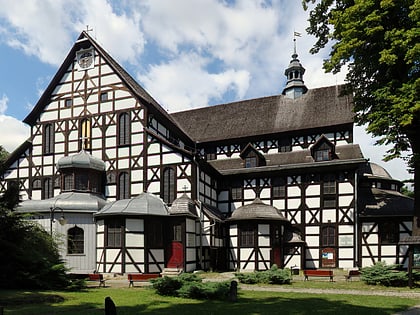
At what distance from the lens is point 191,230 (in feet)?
99.5

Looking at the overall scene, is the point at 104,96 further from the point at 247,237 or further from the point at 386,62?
the point at 386,62

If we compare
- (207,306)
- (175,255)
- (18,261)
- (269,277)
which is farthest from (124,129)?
(207,306)

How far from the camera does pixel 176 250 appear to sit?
2934 cm

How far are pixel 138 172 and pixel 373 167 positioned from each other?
20550 mm

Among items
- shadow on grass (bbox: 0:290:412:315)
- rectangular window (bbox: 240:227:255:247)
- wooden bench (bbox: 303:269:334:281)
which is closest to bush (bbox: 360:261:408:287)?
wooden bench (bbox: 303:269:334:281)

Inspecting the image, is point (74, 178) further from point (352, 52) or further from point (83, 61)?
point (352, 52)

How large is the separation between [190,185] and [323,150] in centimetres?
1104

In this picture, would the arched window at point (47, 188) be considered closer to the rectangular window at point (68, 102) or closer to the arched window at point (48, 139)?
the arched window at point (48, 139)

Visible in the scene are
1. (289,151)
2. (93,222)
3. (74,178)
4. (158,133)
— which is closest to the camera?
(93,222)

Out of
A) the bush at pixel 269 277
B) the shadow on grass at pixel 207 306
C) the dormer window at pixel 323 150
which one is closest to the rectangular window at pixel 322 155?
the dormer window at pixel 323 150

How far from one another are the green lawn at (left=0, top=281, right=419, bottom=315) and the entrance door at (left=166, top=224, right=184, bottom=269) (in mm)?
10038

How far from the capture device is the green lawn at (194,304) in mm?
14180

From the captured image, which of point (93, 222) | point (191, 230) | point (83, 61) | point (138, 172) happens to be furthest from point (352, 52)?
point (83, 61)

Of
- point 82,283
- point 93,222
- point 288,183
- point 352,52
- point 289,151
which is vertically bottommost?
point 82,283
